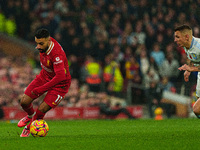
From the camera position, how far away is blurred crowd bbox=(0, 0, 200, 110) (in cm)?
1861

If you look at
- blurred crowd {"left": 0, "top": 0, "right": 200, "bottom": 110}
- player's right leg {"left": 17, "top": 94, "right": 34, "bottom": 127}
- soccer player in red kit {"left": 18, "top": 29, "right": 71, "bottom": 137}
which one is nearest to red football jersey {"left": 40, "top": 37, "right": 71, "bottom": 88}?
soccer player in red kit {"left": 18, "top": 29, "right": 71, "bottom": 137}

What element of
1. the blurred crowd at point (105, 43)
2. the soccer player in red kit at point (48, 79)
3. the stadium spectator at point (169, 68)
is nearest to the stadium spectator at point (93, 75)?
the blurred crowd at point (105, 43)

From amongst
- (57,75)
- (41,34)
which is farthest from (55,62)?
(41,34)

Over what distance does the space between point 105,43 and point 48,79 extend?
10449mm

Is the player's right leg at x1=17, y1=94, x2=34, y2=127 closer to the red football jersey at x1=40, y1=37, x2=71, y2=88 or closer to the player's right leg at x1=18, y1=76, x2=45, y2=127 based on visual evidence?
the player's right leg at x1=18, y1=76, x2=45, y2=127

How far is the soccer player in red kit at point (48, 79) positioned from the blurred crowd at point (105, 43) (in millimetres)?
7935

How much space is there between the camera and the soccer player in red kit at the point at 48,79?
9086mm

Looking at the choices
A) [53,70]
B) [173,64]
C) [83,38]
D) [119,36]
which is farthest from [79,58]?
[53,70]

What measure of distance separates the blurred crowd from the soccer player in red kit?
7.93m

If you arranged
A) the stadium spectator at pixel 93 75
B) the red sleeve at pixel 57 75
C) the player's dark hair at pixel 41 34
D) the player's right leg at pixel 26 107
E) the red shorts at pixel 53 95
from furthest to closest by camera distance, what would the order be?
the stadium spectator at pixel 93 75
the player's right leg at pixel 26 107
the red shorts at pixel 53 95
the player's dark hair at pixel 41 34
the red sleeve at pixel 57 75

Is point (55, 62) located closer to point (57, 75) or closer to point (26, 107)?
point (57, 75)

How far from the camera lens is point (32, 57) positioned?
65.7 ft

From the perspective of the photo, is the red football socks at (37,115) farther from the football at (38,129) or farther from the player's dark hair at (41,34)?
the player's dark hair at (41,34)

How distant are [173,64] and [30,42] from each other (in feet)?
19.5
